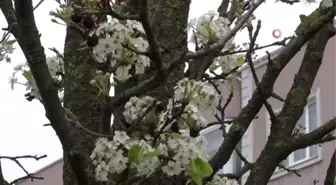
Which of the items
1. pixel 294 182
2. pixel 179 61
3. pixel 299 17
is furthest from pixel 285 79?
pixel 179 61

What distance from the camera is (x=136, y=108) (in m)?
2.11

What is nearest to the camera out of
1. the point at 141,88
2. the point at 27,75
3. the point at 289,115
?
the point at 141,88

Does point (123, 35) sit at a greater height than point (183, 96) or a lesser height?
greater

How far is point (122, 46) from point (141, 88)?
22 centimetres

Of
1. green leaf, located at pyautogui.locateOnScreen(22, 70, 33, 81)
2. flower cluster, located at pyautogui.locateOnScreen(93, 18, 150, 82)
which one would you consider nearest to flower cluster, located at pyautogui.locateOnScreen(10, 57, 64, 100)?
green leaf, located at pyautogui.locateOnScreen(22, 70, 33, 81)

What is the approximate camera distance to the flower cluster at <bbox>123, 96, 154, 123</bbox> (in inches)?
82.4

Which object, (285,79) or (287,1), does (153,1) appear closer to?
(287,1)

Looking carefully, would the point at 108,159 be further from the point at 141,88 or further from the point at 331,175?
the point at 331,175

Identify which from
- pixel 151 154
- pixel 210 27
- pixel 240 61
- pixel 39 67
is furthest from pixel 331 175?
pixel 39 67

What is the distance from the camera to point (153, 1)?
2.92m

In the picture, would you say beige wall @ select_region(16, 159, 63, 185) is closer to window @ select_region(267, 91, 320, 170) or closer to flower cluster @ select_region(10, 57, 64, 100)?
window @ select_region(267, 91, 320, 170)

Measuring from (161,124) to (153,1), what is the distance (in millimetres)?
957

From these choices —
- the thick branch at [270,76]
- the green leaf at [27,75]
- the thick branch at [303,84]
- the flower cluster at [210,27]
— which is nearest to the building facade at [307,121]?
the thick branch at [303,84]

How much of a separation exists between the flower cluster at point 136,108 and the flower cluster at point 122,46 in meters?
0.08
